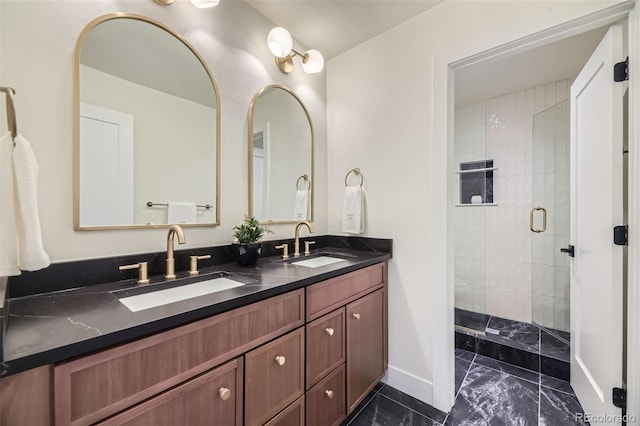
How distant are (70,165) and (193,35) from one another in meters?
0.91

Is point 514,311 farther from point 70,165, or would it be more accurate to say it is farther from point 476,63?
point 70,165

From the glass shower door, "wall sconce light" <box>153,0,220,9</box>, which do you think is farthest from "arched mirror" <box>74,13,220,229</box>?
the glass shower door

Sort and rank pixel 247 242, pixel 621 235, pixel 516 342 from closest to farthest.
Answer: pixel 621 235, pixel 247 242, pixel 516 342

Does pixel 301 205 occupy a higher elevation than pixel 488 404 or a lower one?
higher


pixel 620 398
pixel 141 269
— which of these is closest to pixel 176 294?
pixel 141 269

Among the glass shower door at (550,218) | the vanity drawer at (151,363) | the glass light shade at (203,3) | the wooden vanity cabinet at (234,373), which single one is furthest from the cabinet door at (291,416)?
the glass shower door at (550,218)

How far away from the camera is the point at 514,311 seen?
8.86 ft

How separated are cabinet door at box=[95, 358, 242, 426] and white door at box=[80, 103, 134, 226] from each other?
76cm

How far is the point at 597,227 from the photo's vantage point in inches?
54.8

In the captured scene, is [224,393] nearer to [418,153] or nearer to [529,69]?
[418,153]

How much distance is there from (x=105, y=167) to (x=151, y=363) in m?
0.87

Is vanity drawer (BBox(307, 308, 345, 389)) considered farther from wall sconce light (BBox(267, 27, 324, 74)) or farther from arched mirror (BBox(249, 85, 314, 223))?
wall sconce light (BBox(267, 27, 324, 74))

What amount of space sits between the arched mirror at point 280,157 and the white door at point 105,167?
0.65 m

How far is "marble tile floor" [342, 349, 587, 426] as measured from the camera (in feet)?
4.97
